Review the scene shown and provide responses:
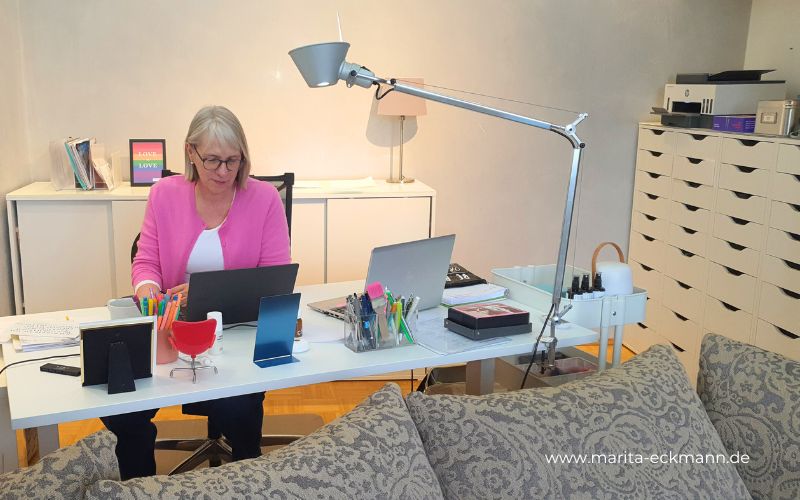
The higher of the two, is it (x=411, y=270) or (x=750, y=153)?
(x=750, y=153)

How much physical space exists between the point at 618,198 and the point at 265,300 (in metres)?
2.99

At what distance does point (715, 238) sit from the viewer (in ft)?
12.4

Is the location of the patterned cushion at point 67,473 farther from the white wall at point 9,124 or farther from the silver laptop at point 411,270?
the white wall at point 9,124

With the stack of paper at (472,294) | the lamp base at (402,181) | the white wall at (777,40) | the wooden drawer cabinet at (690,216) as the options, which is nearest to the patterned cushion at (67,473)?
the stack of paper at (472,294)

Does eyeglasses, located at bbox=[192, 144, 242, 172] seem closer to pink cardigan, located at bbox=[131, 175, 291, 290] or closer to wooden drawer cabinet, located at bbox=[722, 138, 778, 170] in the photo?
pink cardigan, located at bbox=[131, 175, 291, 290]

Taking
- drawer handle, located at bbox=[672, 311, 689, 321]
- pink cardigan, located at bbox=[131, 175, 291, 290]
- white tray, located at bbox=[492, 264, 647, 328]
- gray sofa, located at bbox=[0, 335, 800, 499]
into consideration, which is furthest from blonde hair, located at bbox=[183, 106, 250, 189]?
drawer handle, located at bbox=[672, 311, 689, 321]

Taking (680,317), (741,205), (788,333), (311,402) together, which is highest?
(741,205)

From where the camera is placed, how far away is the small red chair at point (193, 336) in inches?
74.9

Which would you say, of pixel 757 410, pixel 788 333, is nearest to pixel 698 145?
pixel 788 333

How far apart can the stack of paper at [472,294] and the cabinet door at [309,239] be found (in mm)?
1146

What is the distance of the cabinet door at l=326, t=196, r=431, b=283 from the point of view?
146 inches

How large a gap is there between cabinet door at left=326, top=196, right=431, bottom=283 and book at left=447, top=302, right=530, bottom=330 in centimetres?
139

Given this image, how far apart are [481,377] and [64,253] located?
6.47 feet

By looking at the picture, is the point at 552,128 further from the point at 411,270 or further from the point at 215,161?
the point at 215,161
